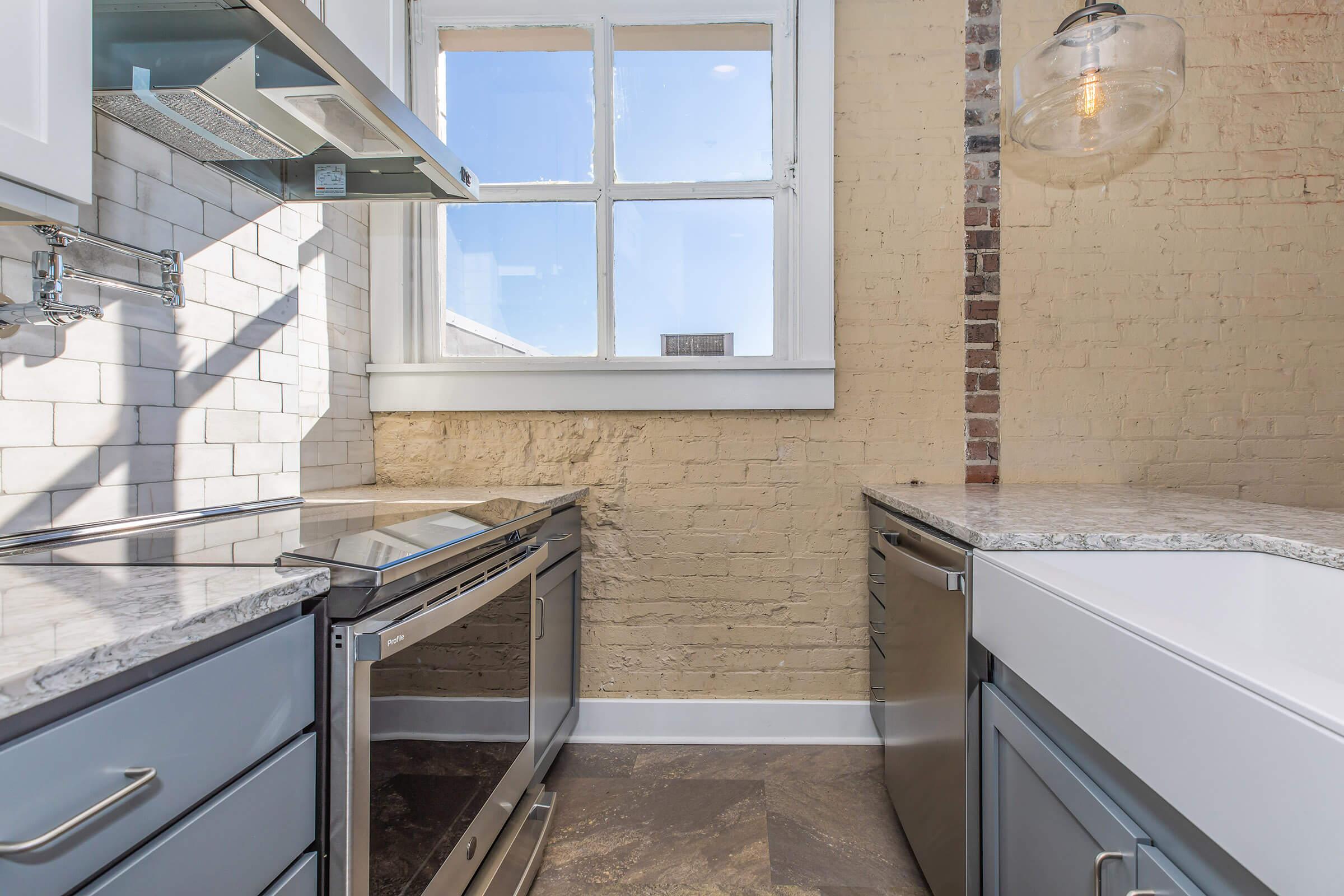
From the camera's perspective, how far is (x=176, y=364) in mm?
1406

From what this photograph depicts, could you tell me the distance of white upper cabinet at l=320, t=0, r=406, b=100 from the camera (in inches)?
60.4

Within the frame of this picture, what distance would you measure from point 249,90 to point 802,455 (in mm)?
1815

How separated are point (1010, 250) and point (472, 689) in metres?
2.23

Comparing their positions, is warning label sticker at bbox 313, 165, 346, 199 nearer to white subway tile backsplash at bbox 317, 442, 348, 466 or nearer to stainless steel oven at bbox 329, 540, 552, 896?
white subway tile backsplash at bbox 317, 442, 348, 466

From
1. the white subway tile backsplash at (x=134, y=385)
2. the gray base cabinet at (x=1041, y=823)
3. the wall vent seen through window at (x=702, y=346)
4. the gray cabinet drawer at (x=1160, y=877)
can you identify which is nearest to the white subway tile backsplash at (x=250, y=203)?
the white subway tile backsplash at (x=134, y=385)

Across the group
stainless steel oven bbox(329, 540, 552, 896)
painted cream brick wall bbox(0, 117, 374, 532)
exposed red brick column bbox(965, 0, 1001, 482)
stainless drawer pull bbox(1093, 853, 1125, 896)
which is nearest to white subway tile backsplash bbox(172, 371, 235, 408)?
painted cream brick wall bbox(0, 117, 374, 532)

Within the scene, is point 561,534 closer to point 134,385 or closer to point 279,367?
point 279,367

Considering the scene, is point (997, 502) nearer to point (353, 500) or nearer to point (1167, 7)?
point (353, 500)

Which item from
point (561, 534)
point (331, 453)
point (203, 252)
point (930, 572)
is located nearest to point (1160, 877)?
A: point (930, 572)

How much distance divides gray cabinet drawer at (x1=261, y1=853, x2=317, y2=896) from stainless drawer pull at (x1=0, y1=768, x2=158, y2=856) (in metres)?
0.27

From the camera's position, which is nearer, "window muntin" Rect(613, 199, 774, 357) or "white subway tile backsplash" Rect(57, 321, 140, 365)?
"white subway tile backsplash" Rect(57, 321, 140, 365)

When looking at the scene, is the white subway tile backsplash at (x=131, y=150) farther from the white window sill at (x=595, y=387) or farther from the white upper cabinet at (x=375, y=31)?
the white window sill at (x=595, y=387)

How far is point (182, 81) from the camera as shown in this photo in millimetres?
1127

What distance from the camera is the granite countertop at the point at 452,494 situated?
1717 mm
